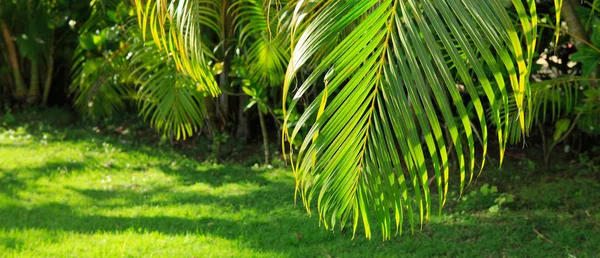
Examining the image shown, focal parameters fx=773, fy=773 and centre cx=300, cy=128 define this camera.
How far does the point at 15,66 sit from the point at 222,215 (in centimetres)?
439

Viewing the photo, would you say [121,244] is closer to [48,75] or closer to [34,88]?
[48,75]

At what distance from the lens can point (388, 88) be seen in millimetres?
2221

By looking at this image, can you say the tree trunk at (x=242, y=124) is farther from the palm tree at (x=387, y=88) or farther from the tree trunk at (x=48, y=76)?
the palm tree at (x=387, y=88)

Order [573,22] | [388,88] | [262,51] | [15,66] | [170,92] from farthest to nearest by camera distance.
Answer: [15,66] → [170,92] → [262,51] → [573,22] → [388,88]

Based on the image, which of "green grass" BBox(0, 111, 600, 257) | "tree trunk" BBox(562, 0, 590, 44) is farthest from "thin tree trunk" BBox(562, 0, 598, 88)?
"green grass" BBox(0, 111, 600, 257)

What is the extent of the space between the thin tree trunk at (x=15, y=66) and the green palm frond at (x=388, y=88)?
6447 mm

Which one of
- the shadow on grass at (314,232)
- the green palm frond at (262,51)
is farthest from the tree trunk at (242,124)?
the shadow on grass at (314,232)

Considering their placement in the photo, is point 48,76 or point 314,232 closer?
point 314,232

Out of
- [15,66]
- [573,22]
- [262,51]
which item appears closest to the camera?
[573,22]

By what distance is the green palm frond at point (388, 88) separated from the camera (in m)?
Result: 2.09

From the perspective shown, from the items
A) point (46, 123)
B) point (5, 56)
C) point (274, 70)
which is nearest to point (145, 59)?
point (274, 70)

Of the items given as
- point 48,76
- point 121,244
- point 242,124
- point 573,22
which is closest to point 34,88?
point 48,76

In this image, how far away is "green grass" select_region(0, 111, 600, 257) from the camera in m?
4.15

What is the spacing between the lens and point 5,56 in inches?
324
